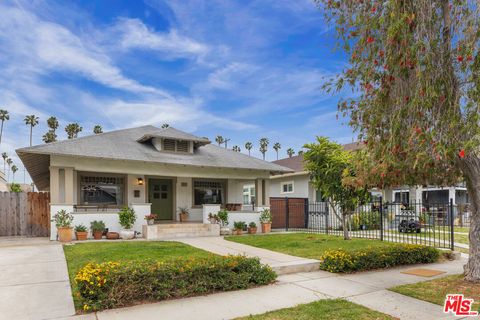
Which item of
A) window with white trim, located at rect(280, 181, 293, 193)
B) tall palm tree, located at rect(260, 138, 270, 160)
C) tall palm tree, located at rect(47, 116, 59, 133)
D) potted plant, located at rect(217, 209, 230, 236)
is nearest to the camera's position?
potted plant, located at rect(217, 209, 230, 236)

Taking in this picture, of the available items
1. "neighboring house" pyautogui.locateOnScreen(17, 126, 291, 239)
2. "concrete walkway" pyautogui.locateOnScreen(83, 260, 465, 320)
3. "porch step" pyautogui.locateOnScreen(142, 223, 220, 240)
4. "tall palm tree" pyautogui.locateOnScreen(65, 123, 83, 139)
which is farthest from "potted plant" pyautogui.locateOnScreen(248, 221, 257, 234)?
"tall palm tree" pyautogui.locateOnScreen(65, 123, 83, 139)

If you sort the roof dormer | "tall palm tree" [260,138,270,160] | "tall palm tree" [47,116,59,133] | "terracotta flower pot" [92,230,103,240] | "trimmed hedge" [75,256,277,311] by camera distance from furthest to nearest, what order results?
1. "tall palm tree" [260,138,270,160]
2. "tall palm tree" [47,116,59,133]
3. the roof dormer
4. "terracotta flower pot" [92,230,103,240]
5. "trimmed hedge" [75,256,277,311]

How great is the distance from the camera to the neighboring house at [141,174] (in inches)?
532

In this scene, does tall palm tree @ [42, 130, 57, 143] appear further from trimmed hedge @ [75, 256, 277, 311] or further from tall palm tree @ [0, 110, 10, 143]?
trimmed hedge @ [75, 256, 277, 311]

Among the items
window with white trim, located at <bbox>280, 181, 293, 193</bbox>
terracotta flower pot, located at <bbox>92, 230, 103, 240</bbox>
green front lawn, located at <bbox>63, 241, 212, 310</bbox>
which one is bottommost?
terracotta flower pot, located at <bbox>92, 230, 103, 240</bbox>

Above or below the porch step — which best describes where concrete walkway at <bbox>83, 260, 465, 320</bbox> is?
above

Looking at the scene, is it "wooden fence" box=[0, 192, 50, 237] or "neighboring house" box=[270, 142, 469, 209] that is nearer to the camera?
"wooden fence" box=[0, 192, 50, 237]

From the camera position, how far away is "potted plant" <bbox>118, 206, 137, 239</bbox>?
1362cm

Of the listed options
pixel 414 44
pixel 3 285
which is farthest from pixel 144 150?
pixel 414 44

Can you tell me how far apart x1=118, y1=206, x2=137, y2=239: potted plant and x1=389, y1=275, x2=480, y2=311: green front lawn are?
407 inches

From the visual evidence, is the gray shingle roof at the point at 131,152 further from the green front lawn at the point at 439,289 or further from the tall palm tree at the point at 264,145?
the tall palm tree at the point at 264,145

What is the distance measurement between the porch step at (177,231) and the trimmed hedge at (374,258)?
25.9ft

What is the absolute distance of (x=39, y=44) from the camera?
13367 millimetres

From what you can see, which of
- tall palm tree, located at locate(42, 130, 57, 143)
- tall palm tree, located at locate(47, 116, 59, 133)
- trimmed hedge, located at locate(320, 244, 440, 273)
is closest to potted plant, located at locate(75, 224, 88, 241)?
trimmed hedge, located at locate(320, 244, 440, 273)
